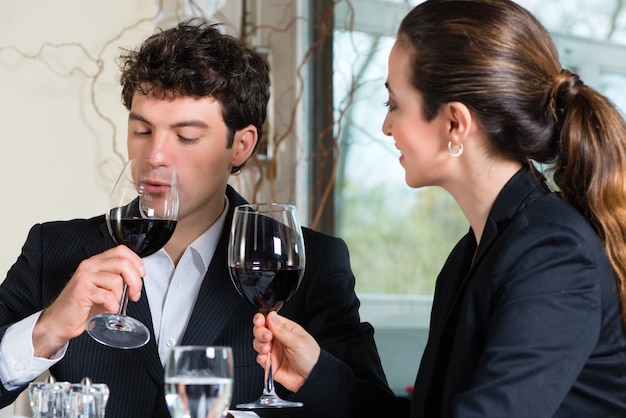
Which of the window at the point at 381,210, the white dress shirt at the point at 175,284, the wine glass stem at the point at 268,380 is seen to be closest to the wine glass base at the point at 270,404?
the wine glass stem at the point at 268,380

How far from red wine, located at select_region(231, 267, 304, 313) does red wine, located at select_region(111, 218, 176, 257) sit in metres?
0.17

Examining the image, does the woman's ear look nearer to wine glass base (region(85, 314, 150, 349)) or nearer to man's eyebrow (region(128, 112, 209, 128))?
wine glass base (region(85, 314, 150, 349))

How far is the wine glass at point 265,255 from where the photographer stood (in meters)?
1.42

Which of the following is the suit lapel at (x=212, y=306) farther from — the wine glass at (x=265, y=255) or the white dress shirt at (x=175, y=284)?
the wine glass at (x=265, y=255)

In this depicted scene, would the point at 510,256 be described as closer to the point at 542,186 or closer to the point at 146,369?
the point at 542,186

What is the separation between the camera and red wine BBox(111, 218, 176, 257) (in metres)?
1.52

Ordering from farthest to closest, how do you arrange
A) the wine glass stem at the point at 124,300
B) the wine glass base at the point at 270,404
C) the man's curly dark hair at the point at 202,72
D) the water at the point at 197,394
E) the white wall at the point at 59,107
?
the white wall at the point at 59,107 < the man's curly dark hair at the point at 202,72 < the wine glass stem at the point at 124,300 < the wine glass base at the point at 270,404 < the water at the point at 197,394

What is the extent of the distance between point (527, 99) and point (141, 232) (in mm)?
674

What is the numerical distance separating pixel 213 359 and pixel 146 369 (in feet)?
3.16

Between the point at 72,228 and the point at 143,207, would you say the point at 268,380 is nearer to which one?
the point at 143,207

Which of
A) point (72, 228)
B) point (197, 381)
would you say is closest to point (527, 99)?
point (197, 381)

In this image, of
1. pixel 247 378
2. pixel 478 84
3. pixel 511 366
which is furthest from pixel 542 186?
pixel 247 378

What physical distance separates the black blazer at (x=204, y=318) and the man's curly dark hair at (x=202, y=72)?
0.32 metres

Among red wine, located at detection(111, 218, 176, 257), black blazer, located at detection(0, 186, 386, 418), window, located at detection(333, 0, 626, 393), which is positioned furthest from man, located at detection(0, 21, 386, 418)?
window, located at detection(333, 0, 626, 393)
